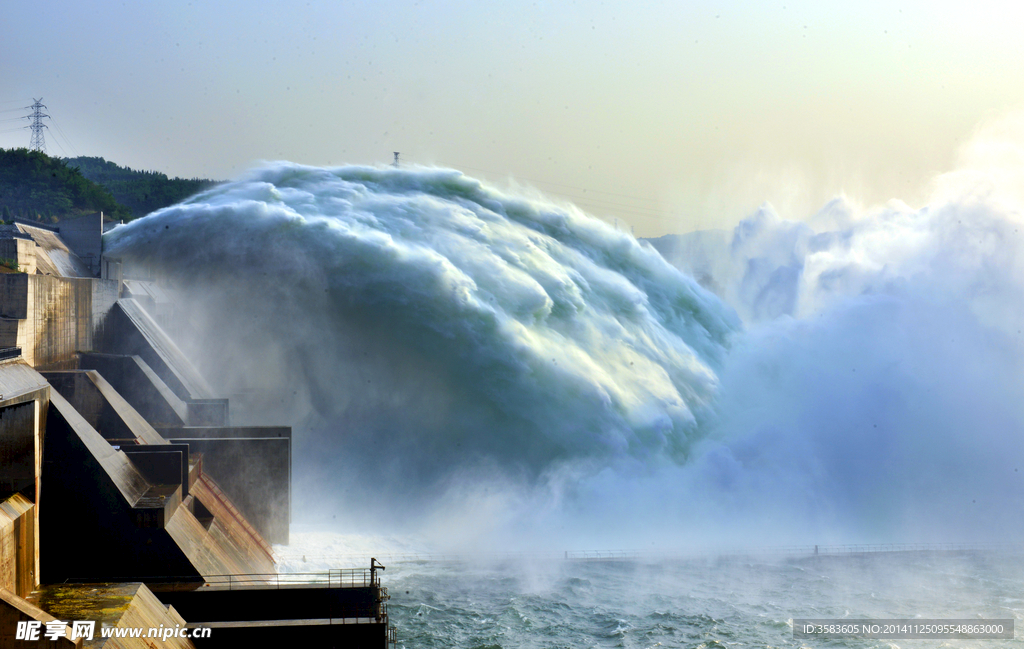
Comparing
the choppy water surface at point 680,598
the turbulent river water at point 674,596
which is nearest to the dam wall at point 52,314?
the turbulent river water at point 674,596

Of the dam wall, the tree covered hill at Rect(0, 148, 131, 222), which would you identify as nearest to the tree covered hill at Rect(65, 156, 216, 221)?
the tree covered hill at Rect(0, 148, 131, 222)

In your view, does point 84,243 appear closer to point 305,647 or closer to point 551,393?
point 551,393

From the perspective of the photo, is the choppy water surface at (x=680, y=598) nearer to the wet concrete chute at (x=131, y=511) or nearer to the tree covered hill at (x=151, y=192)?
the wet concrete chute at (x=131, y=511)

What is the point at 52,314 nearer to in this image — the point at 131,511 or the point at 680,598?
→ the point at 131,511

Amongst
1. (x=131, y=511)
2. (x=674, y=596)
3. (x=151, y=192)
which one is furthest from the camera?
(x=151, y=192)

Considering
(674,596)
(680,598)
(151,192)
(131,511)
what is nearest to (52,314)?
(131,511)

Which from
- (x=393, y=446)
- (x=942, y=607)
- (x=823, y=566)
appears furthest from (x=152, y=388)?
(x=942, y=607)
